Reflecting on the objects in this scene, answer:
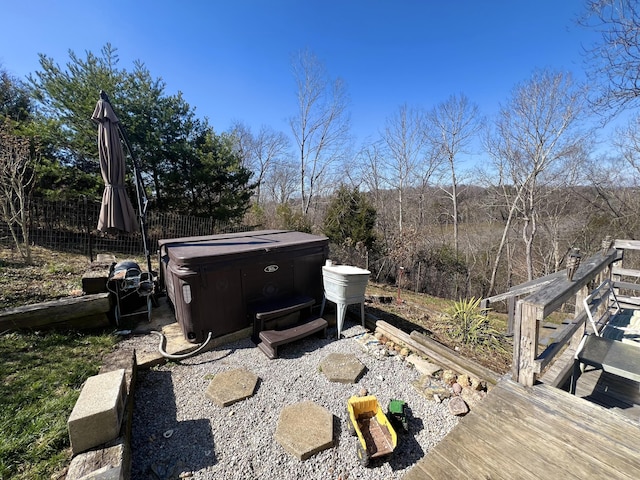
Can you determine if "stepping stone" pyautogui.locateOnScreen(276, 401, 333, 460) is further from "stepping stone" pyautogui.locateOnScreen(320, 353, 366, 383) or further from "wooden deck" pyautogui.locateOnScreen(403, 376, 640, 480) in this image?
"wooden deck" pyautogui.locateOnScreen(403, 376, 640, 480)

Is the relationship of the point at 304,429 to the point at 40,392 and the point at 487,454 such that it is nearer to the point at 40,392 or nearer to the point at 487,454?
the point at 487,454

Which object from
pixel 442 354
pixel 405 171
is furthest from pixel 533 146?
pixel 442 354

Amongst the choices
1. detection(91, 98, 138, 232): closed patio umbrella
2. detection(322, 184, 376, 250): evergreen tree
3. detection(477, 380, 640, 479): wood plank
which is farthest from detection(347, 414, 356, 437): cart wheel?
detection(322, 184, 376, 250): evergreen tree

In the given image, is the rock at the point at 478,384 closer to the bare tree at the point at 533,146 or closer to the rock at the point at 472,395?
the rock at the point at 472,395

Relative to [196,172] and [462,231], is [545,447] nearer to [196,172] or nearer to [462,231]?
[196,172]

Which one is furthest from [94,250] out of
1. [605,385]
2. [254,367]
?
[605,385]

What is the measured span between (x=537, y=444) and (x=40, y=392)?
342 cm

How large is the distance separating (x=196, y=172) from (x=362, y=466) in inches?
373

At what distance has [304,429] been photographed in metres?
2.00

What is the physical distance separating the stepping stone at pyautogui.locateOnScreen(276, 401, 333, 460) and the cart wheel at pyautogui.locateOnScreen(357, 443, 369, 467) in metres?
0.22

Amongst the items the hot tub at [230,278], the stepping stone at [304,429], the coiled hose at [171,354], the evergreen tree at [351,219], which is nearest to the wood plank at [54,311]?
the coiled hose at [171,354]

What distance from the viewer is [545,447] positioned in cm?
122

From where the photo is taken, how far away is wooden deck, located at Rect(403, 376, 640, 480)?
1.11 meters

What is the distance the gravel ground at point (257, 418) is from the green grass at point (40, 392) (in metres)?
0.42
